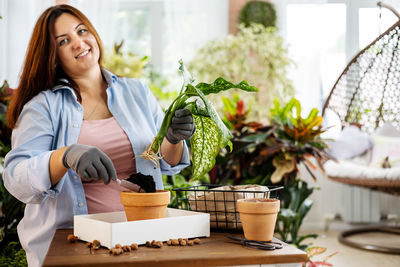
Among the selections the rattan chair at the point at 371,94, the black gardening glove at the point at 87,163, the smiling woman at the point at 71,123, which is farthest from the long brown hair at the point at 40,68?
the rattan chair at the point at 371,94

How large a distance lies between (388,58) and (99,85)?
1.84m

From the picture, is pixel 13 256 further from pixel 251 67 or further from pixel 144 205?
pixel 251 67

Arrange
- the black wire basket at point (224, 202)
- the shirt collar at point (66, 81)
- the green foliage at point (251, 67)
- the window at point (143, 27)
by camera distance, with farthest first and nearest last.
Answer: the window at point (143, 27), the green foliage at point (251, 67), the shirt collar at point (66, 81), the black wire basket at point (224, 202)

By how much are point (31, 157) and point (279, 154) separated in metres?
1.31

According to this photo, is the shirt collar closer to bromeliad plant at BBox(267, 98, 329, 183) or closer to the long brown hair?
the long brown hair

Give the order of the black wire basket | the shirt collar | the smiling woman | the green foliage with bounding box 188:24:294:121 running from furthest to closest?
the green foliage with bounding box 188:24:294:121 < the shirt collar < the smiling woman < the black wire basket

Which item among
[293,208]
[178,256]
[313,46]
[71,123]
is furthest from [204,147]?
[313,46]

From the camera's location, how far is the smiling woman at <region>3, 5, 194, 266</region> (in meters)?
1.25

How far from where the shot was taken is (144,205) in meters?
0.96

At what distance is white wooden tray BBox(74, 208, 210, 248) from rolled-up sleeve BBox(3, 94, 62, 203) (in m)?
0.17

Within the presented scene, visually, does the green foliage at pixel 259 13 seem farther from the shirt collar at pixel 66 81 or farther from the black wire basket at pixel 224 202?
the black wire basket at pixel 224 202

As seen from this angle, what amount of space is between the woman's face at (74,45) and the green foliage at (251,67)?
2286 millimetres

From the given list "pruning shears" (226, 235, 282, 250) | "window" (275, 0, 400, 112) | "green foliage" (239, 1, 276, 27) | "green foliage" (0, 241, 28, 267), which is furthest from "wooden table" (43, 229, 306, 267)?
"green foliage" (239, 1, 276, 27)

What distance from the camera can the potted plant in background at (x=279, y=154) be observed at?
2158 mm
